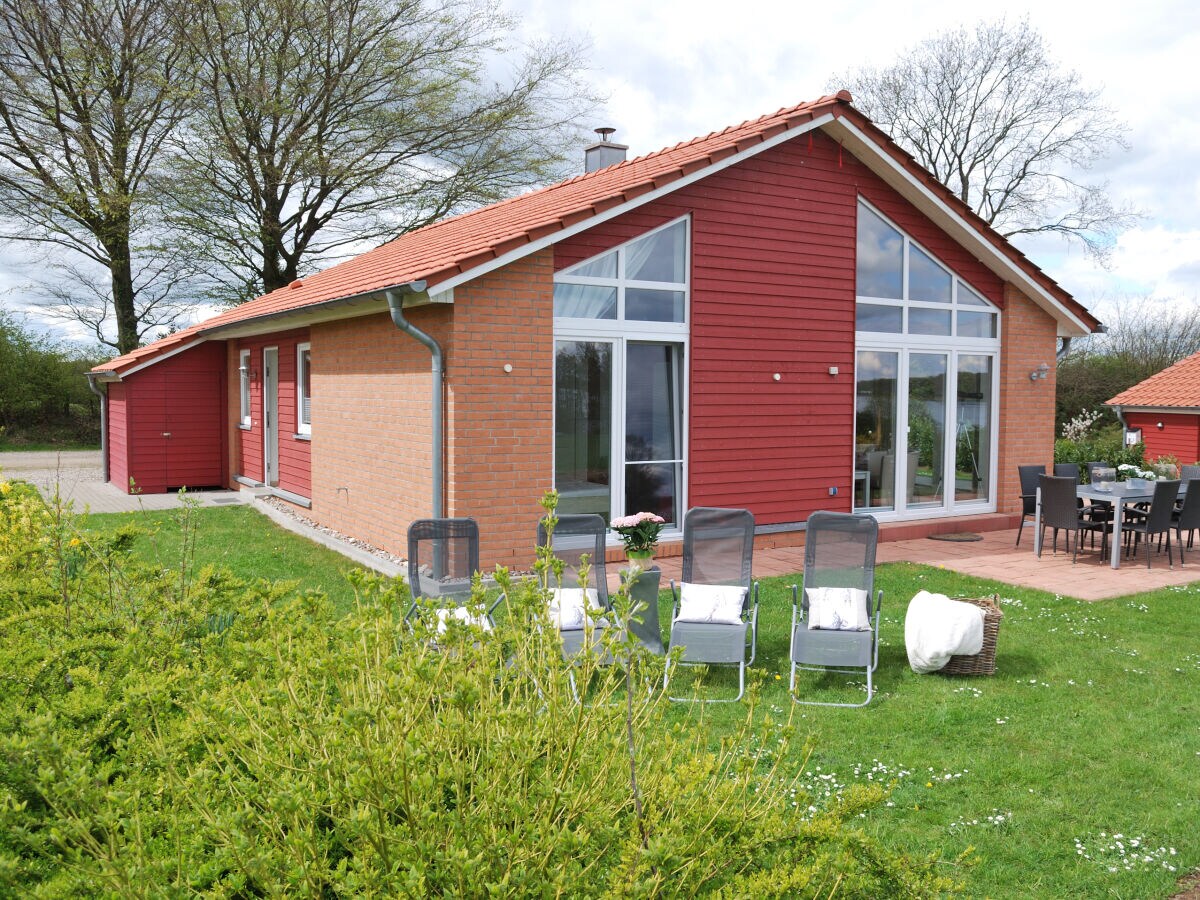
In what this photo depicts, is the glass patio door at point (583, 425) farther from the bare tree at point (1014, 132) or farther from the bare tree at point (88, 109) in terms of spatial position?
the bare tree at point (1014, 132)

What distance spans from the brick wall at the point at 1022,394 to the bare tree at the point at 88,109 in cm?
1920

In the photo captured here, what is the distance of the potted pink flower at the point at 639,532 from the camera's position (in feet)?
25.1

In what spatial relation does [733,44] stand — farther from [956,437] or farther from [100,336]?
[100,336]

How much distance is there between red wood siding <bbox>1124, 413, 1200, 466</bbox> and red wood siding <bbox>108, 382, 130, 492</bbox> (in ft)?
73.7

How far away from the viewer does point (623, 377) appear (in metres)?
10.7

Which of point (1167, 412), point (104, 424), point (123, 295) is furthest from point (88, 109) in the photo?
point (1167, 412)

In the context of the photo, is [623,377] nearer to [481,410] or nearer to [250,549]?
[481,410]

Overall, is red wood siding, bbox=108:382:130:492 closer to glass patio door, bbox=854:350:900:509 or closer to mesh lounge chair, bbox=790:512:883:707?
glass patio door, bbox=854:350:900:509

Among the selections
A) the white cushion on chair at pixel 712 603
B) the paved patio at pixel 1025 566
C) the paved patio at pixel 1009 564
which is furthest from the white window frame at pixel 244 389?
the white cushion on chair at pixel 712 603

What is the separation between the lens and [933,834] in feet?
14.6

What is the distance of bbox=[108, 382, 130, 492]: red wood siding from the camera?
17219mm

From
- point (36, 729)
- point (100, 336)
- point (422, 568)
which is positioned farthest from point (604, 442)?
point (100, 336)

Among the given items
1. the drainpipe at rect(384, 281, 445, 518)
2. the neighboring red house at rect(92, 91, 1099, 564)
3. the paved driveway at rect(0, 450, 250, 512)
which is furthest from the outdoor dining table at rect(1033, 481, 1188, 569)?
the paved driveway at rect(0, 450, 250, 512)

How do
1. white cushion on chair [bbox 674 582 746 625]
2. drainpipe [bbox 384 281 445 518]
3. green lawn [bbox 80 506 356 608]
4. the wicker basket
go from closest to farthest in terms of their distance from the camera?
the wicker basket → white cushion on chair [bbox 674 582 746 625] → drainpipe [bbox 384 281 445 518] → green lawn [bbox 80 506 356 608]
